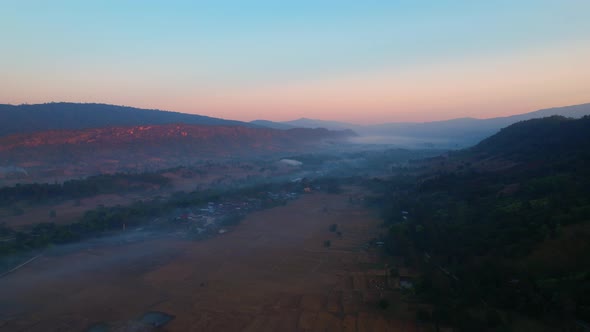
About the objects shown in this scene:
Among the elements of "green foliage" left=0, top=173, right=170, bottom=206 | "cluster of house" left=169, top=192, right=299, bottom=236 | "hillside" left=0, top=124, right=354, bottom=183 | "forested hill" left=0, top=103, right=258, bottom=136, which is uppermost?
"forested hill" left=0, top=103, right=258, bottom=136

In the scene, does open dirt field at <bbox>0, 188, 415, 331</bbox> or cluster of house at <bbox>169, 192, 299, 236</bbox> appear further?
cluster of house at <bbox>169, 192, 299, 236</bbox>

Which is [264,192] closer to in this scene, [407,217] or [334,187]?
[334,187]

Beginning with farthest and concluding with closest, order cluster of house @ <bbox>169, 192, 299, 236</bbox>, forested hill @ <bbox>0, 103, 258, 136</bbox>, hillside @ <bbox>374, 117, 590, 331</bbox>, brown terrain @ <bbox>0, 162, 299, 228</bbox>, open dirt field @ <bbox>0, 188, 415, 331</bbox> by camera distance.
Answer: forested hill @ <bbox>0, 103, 258, 136</bbox>
brown terrain @ <bbox>0, 162, 299, 228</bbox>
cluster of house @ <bbox>169, 192, 299, 236</bbox>
open dirt field @ <bbox>0, 188, 415, 331</bbox>
hillside @ <bbox>374, 117, 590, 331</bbox>

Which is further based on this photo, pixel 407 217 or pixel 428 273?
pixel 407 217

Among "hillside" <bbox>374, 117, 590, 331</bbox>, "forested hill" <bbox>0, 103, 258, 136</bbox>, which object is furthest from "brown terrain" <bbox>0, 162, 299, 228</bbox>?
"forested hill" <bbox>0, 103, 258, 136</bbox>

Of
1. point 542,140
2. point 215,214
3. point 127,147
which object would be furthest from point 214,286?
point 127,147

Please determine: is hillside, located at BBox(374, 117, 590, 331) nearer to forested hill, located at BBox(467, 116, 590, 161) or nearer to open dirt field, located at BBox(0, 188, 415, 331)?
forested hill, located at BBox(467, 116, 590, 161)

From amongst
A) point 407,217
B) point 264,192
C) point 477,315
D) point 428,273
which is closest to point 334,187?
point 264,192

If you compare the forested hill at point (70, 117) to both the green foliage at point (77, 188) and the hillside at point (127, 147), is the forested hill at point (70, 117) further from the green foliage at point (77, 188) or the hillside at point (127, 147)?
the green foliage at point (77, 188)
